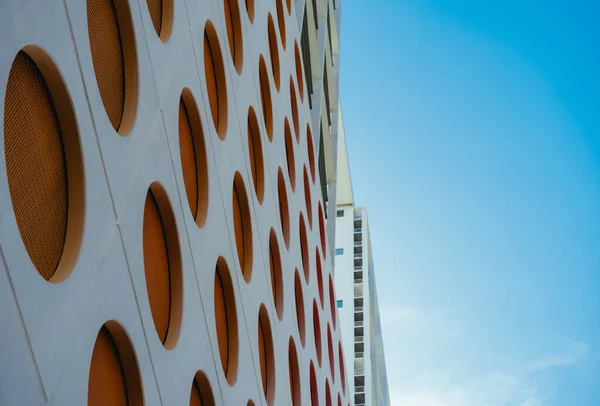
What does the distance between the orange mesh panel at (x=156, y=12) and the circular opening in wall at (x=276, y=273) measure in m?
6.74

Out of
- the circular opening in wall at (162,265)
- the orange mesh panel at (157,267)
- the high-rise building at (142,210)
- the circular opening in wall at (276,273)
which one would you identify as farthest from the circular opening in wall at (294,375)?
the orange mesh panel at (157,267)

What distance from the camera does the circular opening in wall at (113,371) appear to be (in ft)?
24.1

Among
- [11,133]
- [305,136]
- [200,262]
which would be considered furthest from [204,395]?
[305,136]

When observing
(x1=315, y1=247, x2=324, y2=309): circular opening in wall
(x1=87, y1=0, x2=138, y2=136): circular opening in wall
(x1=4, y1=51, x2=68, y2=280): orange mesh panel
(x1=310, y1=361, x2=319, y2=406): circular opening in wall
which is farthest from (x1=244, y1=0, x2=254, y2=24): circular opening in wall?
(x1=4, y1=51, x2=68, y2=280): orange mesh panel

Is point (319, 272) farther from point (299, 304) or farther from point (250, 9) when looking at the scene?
point (250, 9)

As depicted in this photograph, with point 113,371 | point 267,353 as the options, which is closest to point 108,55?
point 113,371

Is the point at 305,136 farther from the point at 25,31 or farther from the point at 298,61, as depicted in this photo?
the point at 25,31

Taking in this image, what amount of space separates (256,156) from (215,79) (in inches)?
108

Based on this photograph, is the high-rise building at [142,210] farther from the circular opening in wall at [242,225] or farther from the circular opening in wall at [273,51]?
the circular opening in wall at [273,51]

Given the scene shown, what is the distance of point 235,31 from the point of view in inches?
624

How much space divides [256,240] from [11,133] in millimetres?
8841

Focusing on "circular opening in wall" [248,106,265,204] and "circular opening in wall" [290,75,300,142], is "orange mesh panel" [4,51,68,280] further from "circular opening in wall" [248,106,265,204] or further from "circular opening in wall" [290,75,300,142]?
"circular opening in wall" [290,75,300,142]

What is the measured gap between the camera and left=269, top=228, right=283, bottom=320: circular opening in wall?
16781 mm

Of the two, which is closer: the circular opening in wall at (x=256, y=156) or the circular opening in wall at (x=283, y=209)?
the circular opening in wall at (x=256, y=156)
